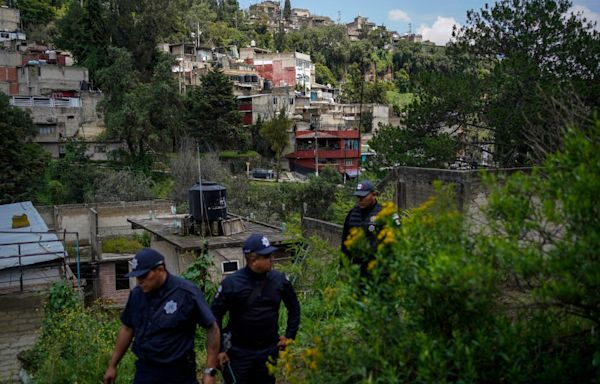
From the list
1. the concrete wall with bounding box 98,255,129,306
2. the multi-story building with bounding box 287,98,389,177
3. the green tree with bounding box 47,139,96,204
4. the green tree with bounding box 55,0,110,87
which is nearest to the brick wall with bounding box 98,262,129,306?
the concrete wall with bounding box 98,255,129,306

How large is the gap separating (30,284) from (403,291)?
41.4 feet

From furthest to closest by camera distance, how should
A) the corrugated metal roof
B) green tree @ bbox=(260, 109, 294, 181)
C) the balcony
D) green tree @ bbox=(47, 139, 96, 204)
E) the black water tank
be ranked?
the balcony
green tree @ bbox=(260, 109, 294, 181)
green tree @ bbox=(47, 139, 96, 204)
the corrugated metal roof
the black water tank

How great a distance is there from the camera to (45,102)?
128 feet

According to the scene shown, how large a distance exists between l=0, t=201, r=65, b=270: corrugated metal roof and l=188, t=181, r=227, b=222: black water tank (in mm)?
3793

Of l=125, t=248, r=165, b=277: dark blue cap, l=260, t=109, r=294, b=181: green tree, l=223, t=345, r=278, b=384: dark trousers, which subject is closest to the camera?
l=125, t=248, r=165, b=277: dark blue cap

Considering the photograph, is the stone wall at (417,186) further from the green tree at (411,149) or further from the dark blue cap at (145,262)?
the green tree at (411,149)

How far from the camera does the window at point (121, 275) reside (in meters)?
20.4

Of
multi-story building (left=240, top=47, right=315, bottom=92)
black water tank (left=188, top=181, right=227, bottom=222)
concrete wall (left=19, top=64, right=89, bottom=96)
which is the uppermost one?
multi-story building (left=240, top=47, right=315, bottom=92)

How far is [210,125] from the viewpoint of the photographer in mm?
40844

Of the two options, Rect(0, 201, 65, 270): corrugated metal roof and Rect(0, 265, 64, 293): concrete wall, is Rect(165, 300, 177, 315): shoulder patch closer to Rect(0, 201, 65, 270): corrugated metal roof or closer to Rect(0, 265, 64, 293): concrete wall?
Rect(0, 201, 65, 270): corrugated metal roof

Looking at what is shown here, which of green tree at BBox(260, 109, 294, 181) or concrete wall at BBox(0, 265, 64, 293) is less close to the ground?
green tree at BBox(260, 109, 294, 181)

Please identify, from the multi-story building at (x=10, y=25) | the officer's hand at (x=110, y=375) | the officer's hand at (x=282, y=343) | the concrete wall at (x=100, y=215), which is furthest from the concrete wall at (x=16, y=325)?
the multi-story building at (x=10, y=25)

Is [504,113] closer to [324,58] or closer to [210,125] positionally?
[210,125]

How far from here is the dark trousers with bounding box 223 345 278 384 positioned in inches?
161
